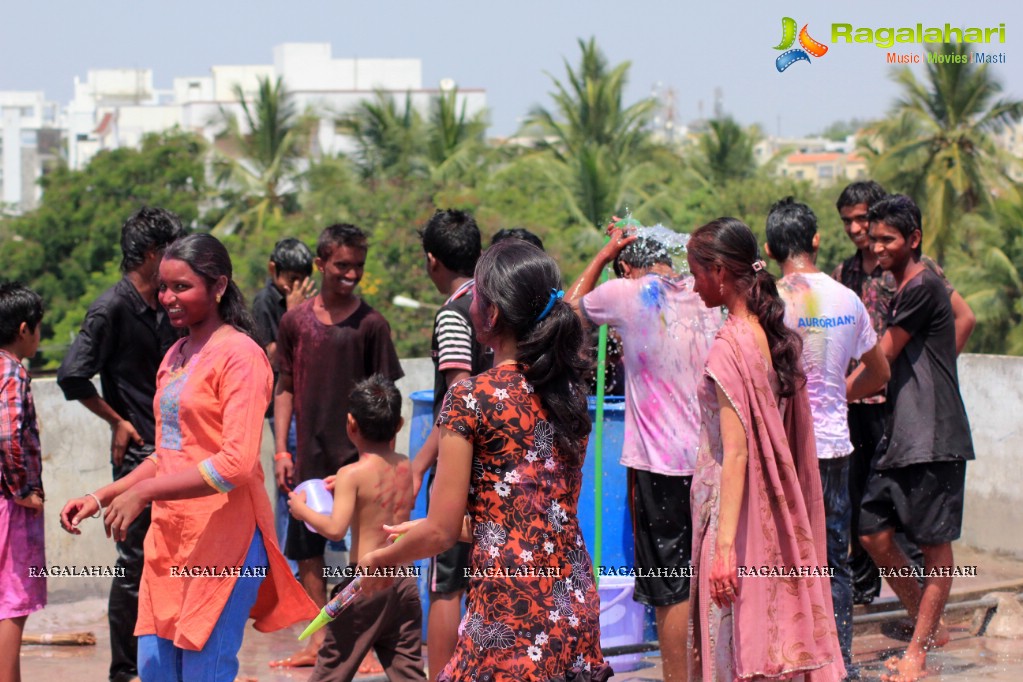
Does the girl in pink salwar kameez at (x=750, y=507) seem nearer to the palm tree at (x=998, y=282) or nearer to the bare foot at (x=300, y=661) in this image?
the bare foot at (x=300, y=661)

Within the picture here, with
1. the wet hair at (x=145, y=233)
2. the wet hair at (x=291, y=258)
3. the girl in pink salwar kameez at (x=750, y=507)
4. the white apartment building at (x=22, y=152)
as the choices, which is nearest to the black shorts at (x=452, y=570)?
the girl in pink salwar kameez at (x=750, y=507)

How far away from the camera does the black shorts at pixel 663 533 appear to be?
15.1ft

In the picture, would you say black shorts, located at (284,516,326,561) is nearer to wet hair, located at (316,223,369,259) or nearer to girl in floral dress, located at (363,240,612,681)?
wet hair, located at (316,223,369,259)

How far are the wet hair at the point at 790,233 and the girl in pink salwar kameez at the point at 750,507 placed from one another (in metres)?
1.17

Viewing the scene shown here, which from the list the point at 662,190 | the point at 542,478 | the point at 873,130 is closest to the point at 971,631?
the point at 542,478

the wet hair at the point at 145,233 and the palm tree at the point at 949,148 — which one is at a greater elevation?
the palm tree at the point at 949,148

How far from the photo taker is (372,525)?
15.2ft

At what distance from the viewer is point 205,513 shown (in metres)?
3.61

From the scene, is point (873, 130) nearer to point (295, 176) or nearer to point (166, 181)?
point (295, 176)

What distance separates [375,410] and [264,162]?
139 feet

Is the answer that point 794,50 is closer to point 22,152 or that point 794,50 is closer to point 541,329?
point 541,329

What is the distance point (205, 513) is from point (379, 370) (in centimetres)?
207

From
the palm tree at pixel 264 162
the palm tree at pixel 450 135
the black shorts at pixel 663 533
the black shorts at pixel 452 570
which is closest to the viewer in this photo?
the black shorts at pixel 663 533

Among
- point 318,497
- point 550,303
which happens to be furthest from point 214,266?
point 318,497
